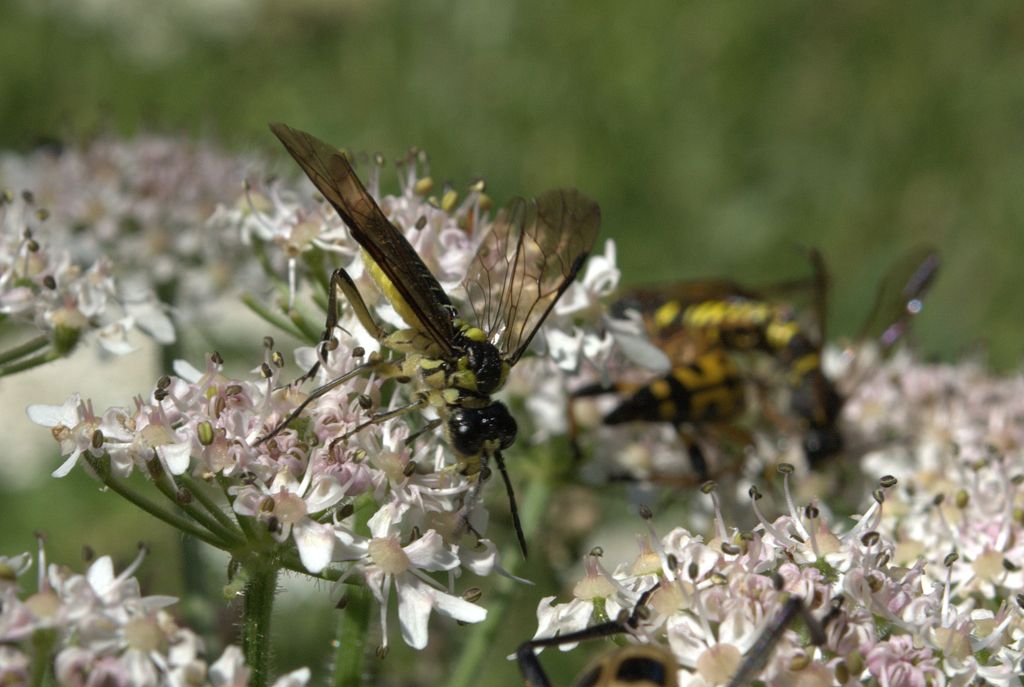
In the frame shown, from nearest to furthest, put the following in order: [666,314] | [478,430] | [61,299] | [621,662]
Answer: [621,662]
[478,430]
[61,299]
[666,314]

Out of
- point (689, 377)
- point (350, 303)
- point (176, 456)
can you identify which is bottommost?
point (176, 456)

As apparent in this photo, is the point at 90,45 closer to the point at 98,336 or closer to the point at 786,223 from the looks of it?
the point at 786,223

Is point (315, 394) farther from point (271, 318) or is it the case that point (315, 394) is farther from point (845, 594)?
point (845, 594)

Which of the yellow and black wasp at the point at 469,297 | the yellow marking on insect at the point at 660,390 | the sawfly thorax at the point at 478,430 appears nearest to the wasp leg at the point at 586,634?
the yellow and black wasp at the point at 469,297

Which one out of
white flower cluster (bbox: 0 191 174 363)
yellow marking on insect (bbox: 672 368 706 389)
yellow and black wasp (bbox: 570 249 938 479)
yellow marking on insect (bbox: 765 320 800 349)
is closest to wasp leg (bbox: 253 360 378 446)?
white flower cluster (bbox: 0 191 174 363)

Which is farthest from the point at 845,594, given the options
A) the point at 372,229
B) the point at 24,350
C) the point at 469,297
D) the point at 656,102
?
the point at 656,102

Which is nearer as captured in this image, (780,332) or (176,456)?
(176,456)

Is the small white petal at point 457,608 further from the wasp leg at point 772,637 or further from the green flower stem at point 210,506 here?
the wasp leg at point 772,637

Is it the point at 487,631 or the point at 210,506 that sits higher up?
the point at 487,631
